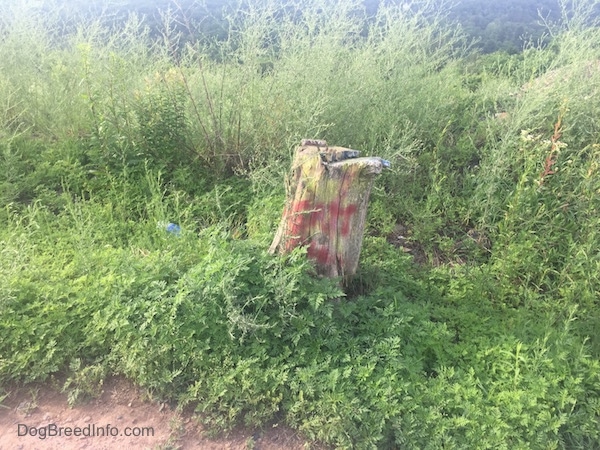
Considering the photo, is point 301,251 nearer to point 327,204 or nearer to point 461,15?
point 327,204

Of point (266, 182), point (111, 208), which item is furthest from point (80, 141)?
point (266, 182)

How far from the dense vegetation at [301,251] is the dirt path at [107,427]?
0.28ft

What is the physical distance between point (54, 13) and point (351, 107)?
3.87 metres

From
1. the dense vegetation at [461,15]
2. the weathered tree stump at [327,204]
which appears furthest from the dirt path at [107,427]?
the dense vegetation at [461,15]

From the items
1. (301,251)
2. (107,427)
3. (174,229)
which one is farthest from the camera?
(174,229)

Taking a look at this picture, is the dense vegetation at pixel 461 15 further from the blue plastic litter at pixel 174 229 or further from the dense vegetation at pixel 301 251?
the blue plastic litter at pixel 174 229

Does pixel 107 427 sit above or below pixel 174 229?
below

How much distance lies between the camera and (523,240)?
3.45 meters

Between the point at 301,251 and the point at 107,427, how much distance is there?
1.31 m

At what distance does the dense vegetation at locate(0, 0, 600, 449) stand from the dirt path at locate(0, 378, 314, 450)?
0.28ft

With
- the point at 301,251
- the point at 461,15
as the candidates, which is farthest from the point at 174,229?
the point at 461,15

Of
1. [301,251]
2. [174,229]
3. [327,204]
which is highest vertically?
[327,204]

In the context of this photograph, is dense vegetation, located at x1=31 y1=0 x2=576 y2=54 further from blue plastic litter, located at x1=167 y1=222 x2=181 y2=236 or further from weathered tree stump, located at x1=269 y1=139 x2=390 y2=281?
weathered tree stump, located at x1=269 y1=139 x2=390 y2=281

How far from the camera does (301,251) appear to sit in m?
2.66
